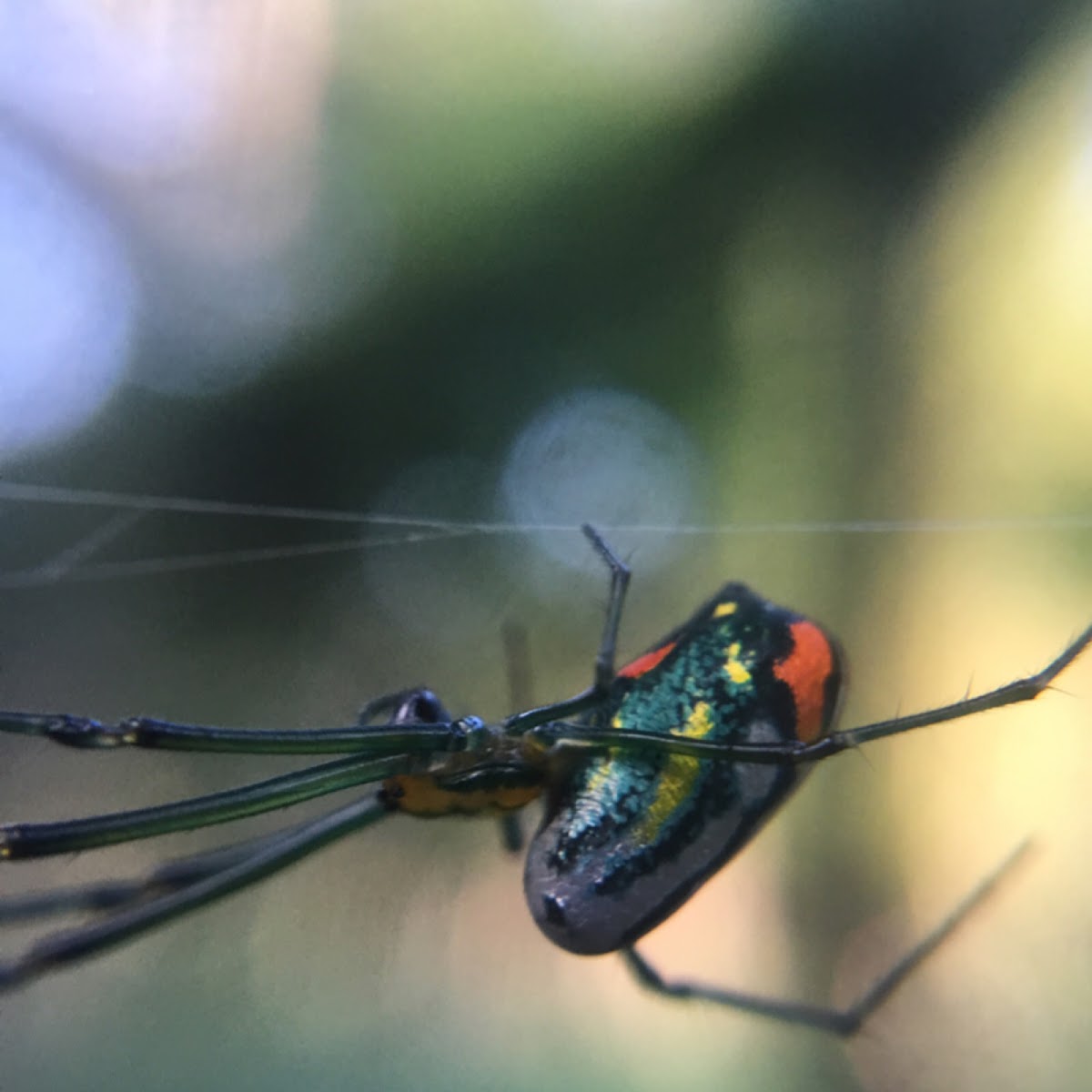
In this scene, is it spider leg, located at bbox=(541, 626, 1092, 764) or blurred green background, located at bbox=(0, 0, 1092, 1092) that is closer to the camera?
spider leg, located at bbox=(541, 626, 1092, 764)

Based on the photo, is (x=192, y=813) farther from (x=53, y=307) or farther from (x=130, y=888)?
(x=53, y=307)

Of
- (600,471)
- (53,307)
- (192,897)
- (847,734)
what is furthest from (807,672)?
(53,307)

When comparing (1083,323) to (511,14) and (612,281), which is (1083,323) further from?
(511,14)

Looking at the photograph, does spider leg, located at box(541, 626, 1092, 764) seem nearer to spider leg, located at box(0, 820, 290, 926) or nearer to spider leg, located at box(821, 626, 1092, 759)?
spider leg, located at box(821, 626, 1092, 759)

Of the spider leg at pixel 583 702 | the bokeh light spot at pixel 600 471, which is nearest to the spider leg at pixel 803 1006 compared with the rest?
the spider leg at pixel 583 702

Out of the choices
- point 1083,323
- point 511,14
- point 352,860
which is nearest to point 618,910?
point 352,860

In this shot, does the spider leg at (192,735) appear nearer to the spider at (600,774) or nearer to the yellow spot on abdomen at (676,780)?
the spider at (600,774)

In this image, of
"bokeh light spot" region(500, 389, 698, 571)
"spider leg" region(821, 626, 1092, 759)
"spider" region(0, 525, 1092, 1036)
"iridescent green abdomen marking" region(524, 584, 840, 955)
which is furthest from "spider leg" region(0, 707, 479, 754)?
"bokeh light spot" region(500, 389, 698, 571)
